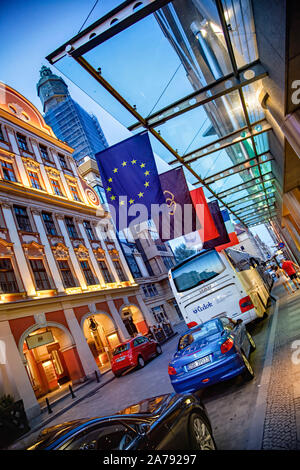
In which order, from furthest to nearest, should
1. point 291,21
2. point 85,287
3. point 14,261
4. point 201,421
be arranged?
point 85,287, point 14,261, point 201,421, point 291,21

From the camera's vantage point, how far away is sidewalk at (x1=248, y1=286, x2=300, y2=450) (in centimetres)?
344

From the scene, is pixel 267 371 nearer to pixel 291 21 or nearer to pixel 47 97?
pixel 291 21

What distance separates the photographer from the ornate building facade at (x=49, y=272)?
678 inches

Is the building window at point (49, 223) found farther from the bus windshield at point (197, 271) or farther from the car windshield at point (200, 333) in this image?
the car windshield at point (200, 333)

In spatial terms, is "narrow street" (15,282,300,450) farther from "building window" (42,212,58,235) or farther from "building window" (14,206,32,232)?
"building window" (42,212,58,235)

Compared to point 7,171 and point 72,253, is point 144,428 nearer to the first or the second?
point 72,253

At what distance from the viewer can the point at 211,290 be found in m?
10.4

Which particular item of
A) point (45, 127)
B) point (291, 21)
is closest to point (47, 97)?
point (45, 127)

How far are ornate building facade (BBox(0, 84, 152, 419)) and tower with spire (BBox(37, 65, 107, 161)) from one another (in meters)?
85.1

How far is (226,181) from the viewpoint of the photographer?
12.8 metres

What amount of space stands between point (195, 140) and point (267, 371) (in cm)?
630

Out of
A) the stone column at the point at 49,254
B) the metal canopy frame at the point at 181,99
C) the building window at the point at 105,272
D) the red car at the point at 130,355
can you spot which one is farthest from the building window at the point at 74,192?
the metal canopy frame at the point at 181,99

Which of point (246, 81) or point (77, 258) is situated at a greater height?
point (77, 258)

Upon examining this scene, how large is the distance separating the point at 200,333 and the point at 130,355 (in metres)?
9.20
